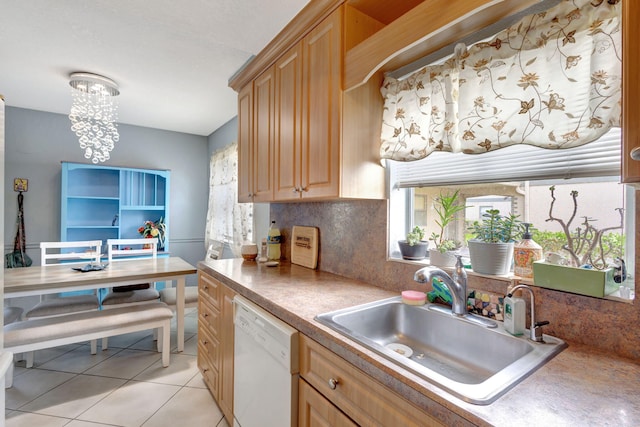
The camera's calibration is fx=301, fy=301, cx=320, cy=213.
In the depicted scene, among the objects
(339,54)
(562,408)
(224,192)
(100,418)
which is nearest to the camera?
(562,408)

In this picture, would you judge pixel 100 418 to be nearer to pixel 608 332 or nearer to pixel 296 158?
pixel 296 158

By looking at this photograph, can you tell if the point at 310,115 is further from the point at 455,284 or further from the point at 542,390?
the point at 542,390

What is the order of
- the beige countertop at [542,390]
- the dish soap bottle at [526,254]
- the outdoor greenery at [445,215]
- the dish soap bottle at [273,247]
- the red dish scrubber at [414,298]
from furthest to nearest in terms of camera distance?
the dish soap bottle at [273,247], the outdoor greenery at [445,215], the red dish scrubber at [414,298], the dish soap bottle at [526,254], the beige countertop at [542,390]

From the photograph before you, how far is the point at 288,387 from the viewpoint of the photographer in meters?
1.14

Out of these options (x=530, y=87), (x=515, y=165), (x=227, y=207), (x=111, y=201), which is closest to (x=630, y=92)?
(x=530, y=87)

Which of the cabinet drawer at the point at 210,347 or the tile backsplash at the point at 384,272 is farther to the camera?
the cabinet drawer at the point at 210,347

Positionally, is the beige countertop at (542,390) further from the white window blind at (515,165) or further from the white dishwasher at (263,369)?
the white window blind at (515,165)

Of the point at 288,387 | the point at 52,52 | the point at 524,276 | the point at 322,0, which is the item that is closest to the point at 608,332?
the point at 524,276

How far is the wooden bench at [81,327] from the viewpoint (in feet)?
6.55

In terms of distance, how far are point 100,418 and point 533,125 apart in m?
2.74

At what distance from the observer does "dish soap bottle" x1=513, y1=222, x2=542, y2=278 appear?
1.10 m

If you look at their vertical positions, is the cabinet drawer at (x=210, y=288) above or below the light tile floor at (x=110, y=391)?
above

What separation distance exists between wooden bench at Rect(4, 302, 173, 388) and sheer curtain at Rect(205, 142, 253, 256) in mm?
1077

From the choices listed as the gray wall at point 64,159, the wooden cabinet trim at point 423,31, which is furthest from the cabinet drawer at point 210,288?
the gray wall at point 64,159
